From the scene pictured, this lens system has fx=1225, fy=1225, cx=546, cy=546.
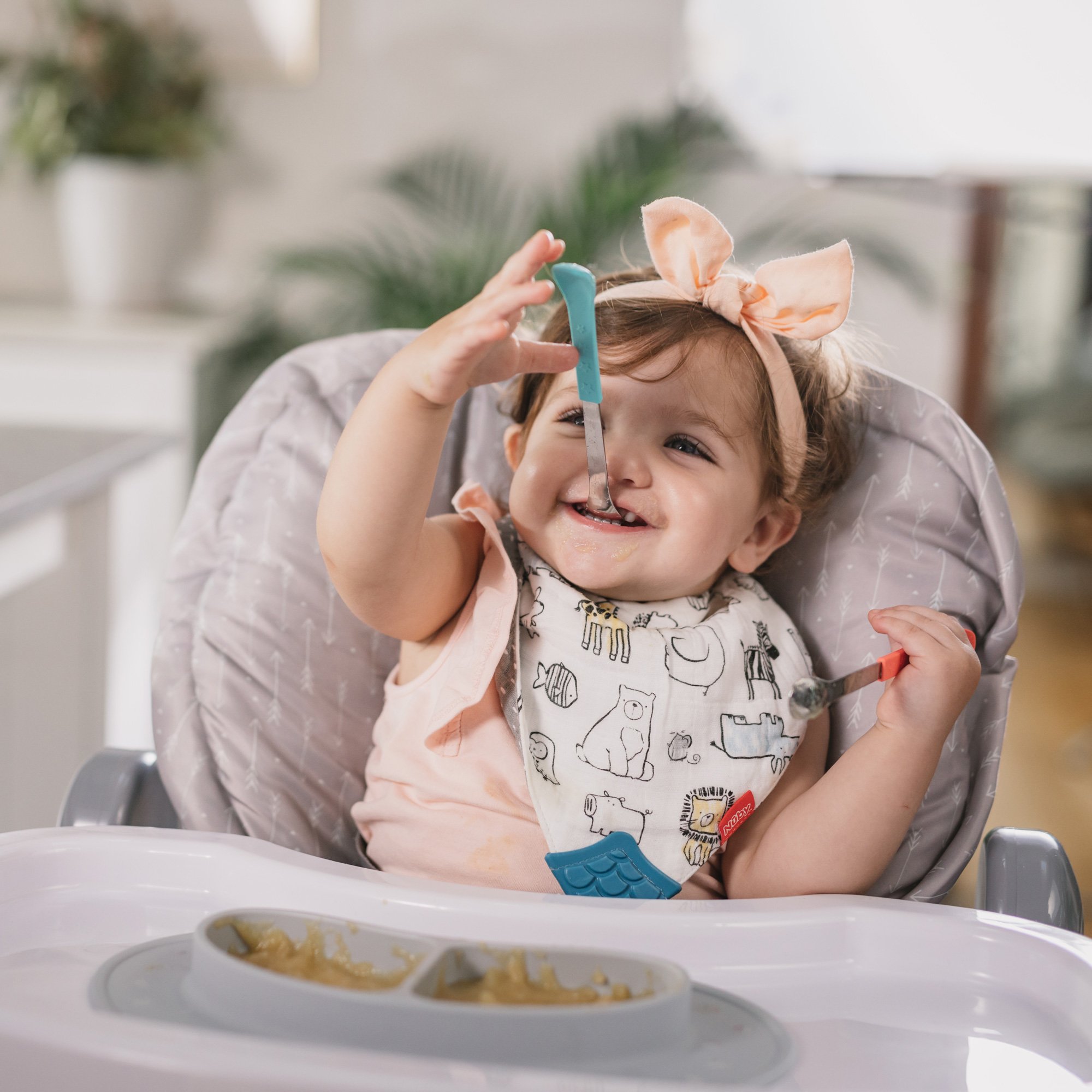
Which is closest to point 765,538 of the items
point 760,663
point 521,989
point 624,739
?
point 760,663

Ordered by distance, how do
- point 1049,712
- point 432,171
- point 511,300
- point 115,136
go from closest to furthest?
point 511,300, point 115,136, point 432,171, point 1049,712

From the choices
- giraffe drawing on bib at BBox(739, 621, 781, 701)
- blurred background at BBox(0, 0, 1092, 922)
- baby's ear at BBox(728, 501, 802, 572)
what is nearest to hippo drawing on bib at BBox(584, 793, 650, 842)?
giraffe drawing on bib at BBox(739, 621, 781, 701)

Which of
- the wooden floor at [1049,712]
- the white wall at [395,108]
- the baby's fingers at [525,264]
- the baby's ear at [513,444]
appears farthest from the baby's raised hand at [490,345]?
the white wall at [395,108]

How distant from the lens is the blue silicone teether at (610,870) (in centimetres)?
80

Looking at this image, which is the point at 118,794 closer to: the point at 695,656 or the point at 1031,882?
the point at 695,656

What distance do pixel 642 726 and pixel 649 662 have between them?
0.05 metres

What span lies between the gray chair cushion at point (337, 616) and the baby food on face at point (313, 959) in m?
0.30

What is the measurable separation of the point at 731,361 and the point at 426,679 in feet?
1.02

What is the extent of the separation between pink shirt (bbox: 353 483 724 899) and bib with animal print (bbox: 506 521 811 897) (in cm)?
2

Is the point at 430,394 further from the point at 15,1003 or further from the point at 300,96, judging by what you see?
the point at 300,96

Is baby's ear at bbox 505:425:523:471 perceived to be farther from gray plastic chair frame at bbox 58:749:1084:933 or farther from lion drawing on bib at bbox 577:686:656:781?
gray plastic chair frame at bbox 58:749:1084:933

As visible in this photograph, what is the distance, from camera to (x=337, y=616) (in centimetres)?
93

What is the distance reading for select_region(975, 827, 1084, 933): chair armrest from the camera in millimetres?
750

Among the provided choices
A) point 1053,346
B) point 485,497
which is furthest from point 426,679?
point 1053,346
